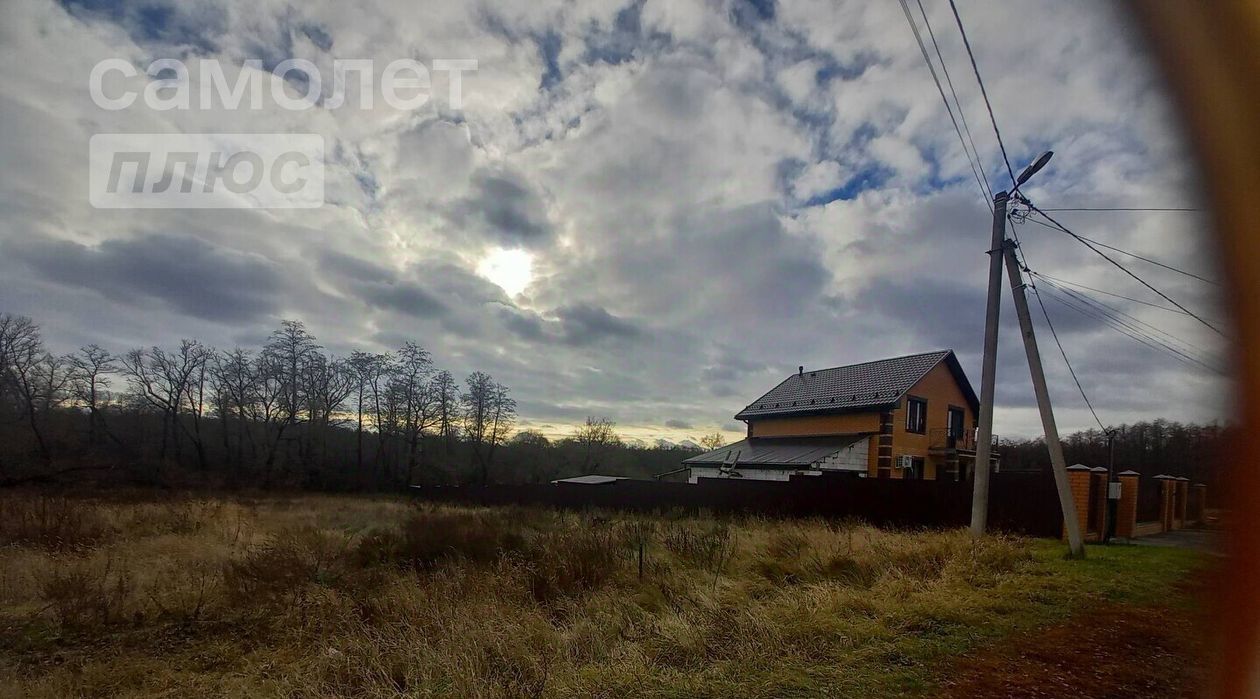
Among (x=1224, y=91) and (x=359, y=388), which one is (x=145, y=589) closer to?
(x=1224, y=91)

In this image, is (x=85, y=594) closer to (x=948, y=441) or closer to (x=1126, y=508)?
(x=1126, y=508)

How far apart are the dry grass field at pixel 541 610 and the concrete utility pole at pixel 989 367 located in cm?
81

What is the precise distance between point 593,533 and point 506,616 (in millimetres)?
3995

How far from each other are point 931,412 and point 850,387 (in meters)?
3.40

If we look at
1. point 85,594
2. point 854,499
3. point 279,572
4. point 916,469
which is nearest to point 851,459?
point 916,469

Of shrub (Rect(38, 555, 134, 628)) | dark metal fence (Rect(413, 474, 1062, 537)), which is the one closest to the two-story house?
dark metal fence (Rect(413, 474, 1062, 537))

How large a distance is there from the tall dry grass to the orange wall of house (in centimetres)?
1411

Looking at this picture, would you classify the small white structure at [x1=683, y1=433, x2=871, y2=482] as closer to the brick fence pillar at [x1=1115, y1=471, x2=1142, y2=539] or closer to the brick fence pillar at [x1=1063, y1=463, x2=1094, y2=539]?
the brick fence pillar at [x1=1115, y1=471, x2=1142, y2=539]

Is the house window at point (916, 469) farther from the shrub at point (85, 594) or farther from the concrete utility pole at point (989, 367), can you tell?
the shrub at point (85, 594)

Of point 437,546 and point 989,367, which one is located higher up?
point 989,367

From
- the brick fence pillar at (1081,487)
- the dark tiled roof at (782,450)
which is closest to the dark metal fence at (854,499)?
the brick fence pillar at (1081,487)

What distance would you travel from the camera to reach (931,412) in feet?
81.9

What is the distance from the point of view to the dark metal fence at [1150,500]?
1318 centimetres

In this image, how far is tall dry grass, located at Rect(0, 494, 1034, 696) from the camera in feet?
13.9
